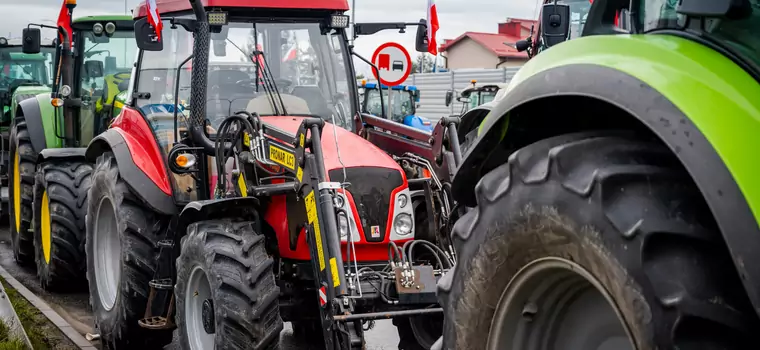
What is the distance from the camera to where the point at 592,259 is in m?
2.32

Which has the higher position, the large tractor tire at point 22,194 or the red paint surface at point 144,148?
the red paint surface at point 144,148

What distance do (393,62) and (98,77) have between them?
3975 millimetres

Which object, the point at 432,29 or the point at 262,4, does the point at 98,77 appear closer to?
the point at 262,4

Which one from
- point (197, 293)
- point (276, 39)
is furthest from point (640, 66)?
point (276, 39)

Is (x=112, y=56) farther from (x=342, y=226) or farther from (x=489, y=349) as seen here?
(x=489, y=349)

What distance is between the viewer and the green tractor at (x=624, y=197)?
6.69 ft

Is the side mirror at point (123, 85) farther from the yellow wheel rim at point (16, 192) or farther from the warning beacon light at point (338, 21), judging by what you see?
the warning beacon light at point (338, 21)

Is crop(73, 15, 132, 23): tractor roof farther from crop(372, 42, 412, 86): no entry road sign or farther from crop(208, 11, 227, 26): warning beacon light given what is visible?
crop(208, 11, 227, 26): warning beacon light

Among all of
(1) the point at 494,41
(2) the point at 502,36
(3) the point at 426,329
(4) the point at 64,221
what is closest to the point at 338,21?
(3) the point at 426,329

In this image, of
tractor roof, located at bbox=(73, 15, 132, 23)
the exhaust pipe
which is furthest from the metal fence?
the exhaust pipe

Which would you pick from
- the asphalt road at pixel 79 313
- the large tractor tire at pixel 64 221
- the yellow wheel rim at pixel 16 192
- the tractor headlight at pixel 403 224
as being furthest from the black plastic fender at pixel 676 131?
the yellow wheel rim at pixel 16 192

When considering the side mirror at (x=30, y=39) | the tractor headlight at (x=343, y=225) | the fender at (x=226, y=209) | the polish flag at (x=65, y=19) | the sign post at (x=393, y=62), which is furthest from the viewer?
the sign post at (x=393, y=62)

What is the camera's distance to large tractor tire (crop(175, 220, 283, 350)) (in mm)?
5496

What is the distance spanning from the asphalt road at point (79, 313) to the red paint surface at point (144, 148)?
52.6 inches
